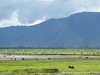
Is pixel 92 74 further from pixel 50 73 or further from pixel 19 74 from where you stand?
pixel 19 74

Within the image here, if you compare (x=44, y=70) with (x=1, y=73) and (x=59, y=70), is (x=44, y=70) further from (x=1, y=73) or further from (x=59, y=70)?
(x=1, y=73)

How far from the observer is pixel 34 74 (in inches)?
2175

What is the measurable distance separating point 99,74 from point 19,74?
535 inches

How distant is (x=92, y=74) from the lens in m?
55.4

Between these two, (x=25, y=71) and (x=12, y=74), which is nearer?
(x=12, y=74)

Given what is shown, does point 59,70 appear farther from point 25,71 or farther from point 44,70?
point 25,71

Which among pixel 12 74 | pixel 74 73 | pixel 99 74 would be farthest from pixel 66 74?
pixel 12 74

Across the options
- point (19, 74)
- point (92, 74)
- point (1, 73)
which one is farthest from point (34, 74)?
point (92, 74)

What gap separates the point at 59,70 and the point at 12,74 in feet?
34.2

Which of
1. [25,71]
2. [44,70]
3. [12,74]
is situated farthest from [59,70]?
[12,74]

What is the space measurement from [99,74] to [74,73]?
4377 mm

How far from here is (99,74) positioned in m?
55.8

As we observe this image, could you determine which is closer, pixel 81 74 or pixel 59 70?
pixel 81 74

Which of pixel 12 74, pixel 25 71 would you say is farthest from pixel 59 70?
pixel 12 74
